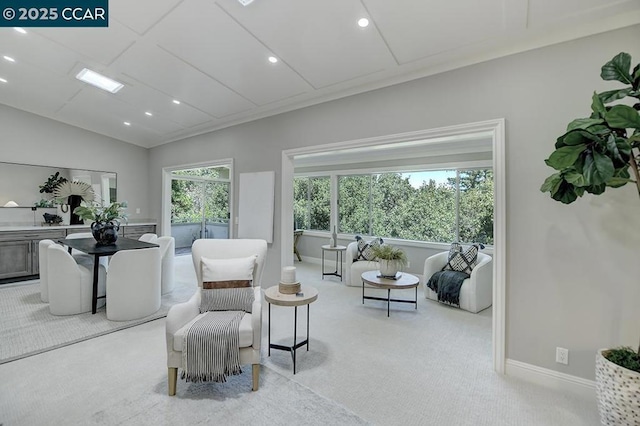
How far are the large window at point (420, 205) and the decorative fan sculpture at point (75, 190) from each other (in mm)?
5507

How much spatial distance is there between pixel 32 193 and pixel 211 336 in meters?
5.99

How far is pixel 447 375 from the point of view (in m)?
2.50

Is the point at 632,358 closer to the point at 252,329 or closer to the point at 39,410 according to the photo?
the point at 252,329

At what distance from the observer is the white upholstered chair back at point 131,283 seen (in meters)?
3.49

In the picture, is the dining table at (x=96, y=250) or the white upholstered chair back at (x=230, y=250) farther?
the dining table at (x=96, y=250)

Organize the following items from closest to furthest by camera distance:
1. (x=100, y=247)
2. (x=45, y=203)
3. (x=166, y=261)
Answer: (x=100, y=247) < (x=166, y=261) < (x=45, y=203)

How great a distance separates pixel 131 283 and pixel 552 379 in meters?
4.35

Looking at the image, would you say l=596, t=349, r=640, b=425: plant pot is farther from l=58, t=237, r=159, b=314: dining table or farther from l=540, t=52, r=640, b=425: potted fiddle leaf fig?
l=58, t=237, r=159, b=314: dining table

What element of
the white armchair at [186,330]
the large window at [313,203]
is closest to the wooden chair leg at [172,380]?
the white armchair at [186,330]

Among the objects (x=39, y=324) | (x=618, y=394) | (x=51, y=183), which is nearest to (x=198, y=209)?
(x=51, y=183)

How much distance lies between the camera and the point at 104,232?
4.09m

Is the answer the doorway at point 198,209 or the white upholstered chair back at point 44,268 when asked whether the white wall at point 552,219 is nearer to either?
the white upholstered chair back at point 44,268

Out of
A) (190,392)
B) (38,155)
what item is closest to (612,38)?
(190,392)

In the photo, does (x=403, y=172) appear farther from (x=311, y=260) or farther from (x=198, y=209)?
(x=198, y=209)
